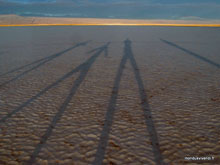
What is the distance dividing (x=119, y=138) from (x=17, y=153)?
2.39ft

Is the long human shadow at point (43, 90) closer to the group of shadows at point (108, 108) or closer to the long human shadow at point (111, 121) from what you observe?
the group of shadows at point (108, 108)

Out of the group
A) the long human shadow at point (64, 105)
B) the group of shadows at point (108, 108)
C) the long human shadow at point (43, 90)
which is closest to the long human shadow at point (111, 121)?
the group of shadows at point (108, 108)

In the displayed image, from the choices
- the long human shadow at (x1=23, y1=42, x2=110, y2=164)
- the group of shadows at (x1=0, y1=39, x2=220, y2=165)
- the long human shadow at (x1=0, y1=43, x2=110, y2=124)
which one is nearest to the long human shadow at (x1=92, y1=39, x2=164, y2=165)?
the group of shadows at (x1=0, y1=39, x2=220, y2=165)

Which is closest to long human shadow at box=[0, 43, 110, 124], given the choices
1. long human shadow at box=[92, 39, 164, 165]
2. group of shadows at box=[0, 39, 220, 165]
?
group of shadows at box=[0, 39, 220, 165]

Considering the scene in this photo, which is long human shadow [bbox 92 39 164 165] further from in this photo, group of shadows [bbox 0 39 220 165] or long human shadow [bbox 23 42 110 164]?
long human shadow [bbox 23 42 110 164]

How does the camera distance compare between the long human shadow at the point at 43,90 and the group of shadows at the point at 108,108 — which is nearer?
the group of shadows at the point at 108,108

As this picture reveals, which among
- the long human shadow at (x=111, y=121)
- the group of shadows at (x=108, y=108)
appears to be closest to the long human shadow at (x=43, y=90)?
the group of shadows at (x=108, y=108)

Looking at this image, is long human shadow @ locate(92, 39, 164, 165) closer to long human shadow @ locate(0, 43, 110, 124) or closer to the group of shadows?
the group of shadows

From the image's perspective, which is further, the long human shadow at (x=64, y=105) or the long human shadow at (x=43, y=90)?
the long human shadow at (x=43, y=90)

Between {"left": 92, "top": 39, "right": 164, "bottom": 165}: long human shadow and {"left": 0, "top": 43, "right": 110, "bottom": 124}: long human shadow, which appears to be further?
{"left": 0, "top": 43, "right": 110, "bottom": 124}: long human shadow

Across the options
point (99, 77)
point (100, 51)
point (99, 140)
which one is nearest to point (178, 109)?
point (99, 140)

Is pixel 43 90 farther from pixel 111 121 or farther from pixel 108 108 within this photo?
pixel 111 121

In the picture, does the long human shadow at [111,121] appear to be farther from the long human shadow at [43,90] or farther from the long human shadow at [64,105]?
the long human shadow at [43,90]

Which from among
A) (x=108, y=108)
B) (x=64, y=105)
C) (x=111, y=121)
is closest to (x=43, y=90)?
(x=64, y=105)
